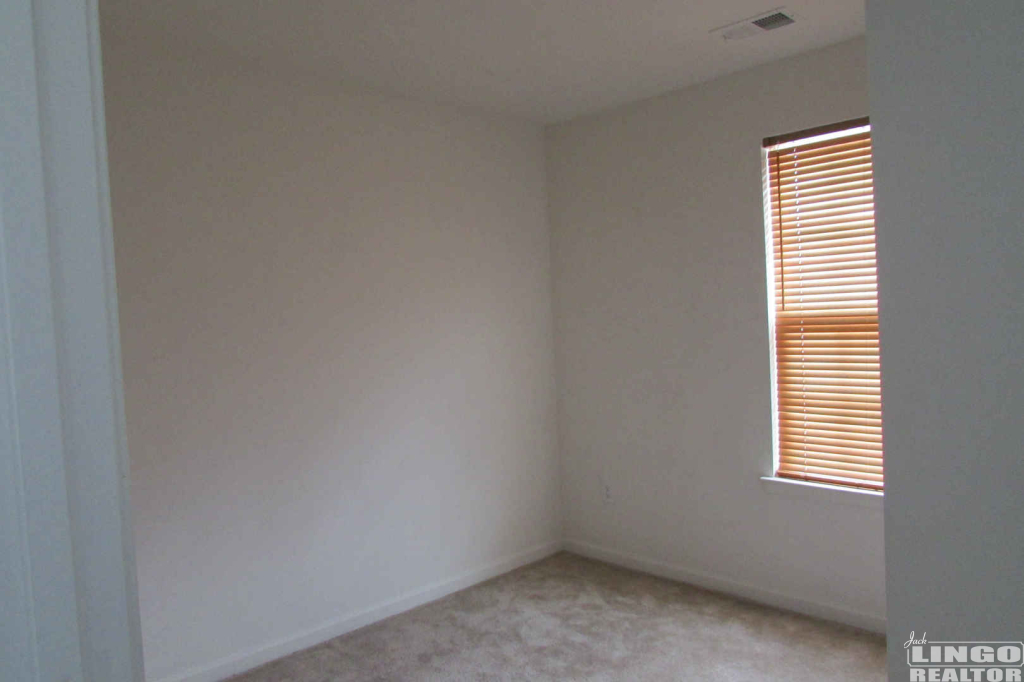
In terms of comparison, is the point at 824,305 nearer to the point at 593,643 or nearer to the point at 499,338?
the point at 499,338

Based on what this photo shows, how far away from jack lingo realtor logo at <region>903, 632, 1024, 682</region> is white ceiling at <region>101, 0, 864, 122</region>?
8.11 ft

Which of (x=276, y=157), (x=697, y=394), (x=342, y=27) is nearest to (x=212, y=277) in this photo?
(x=276, y=157)

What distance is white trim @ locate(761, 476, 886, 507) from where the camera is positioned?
3266 mm

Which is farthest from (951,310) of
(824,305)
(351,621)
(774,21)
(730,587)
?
(351,621)

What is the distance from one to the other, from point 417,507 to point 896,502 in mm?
3033

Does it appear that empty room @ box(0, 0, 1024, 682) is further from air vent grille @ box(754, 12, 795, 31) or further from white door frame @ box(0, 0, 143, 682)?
white door frame @ box(0, 0, 143, 682)

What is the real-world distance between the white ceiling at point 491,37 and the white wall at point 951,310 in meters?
1.91

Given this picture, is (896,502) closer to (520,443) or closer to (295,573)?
(295,573)

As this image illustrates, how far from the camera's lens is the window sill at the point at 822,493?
327 cm

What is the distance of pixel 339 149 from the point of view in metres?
3.56

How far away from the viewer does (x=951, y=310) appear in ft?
3.60

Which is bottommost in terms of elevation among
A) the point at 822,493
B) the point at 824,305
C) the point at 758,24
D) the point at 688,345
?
the point at 822,493

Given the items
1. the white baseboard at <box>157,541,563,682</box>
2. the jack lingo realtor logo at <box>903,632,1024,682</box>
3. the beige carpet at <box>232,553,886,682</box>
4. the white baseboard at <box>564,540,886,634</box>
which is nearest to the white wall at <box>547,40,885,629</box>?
the white baseboard at <box>564,540,886,634</box>

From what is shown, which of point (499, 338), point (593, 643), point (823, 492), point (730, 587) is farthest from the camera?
point (499, 338)
